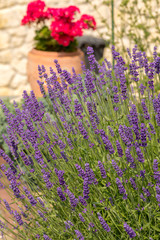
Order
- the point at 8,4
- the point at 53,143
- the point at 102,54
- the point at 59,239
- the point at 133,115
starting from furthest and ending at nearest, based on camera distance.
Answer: the point at 102,54
the point at 8,4
the point at 53,143
the point at 59,239
the point at 133,115

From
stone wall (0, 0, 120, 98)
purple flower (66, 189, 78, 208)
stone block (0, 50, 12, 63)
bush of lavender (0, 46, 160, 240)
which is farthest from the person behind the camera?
stone block (0, 50, 12, 63)

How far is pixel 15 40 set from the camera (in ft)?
22.4

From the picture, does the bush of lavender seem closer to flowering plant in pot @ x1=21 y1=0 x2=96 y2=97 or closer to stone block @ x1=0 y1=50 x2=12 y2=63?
flowering plant in pot @ x1=21 y1=0 x2=96 y2=97

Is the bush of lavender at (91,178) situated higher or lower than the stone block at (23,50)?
higher

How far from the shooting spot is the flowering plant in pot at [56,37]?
5.91 m

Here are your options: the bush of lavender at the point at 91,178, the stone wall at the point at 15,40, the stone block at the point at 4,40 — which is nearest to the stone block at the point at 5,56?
the stone wall at the point at 15,40

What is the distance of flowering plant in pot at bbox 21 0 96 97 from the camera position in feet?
19.4

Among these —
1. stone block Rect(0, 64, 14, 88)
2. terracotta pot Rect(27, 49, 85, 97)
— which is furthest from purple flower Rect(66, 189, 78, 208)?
stone block Rect(0, 64, 14, 88)

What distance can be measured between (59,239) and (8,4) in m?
5.48

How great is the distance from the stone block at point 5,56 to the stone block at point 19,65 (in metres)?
0.11

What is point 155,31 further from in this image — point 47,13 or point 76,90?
point 76,90

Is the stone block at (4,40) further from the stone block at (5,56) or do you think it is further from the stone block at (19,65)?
the stone block at (19,65)

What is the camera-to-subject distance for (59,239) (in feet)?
7.76

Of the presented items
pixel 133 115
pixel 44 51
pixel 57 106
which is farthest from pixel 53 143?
pixel 44 51
